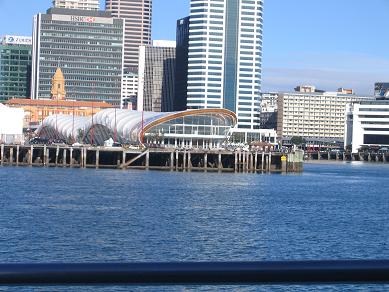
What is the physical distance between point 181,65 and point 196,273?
18786 centimetres

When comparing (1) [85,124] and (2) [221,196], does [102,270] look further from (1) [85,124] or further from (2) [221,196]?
(1) [85,124]

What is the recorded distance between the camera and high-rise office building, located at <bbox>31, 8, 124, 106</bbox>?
616 ft

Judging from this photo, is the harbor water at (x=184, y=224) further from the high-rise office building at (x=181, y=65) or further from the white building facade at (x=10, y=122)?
the high-rise office building at (x=181, y=65)

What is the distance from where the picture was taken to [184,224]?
34.7m

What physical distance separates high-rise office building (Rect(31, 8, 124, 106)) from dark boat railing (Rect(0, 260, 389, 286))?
611 ft

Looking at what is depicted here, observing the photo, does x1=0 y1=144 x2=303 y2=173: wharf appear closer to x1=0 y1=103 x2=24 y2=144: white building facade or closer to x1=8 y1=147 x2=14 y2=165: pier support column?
x1=8 y1=147 x2=14 y2=165: pier support column

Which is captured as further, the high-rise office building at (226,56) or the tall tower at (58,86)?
the tall tower at (58,86)

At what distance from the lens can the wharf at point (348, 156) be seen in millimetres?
159250

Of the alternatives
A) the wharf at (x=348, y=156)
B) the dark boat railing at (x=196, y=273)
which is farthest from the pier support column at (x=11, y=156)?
the dark boat railing at (x=196, y=273)

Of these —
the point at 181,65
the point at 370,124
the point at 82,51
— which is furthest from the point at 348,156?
the point at 82,51

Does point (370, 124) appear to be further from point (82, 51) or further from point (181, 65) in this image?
point (82, 51)

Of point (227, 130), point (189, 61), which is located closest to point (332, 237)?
point (227, 130)

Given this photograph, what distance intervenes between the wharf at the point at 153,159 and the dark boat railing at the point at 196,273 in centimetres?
8857

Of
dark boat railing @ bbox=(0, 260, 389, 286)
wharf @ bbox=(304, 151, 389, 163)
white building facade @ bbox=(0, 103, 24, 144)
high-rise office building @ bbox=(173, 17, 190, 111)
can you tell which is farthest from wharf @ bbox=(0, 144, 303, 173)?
dark boat railing @ bbox=(0, 260, 389, 286)
